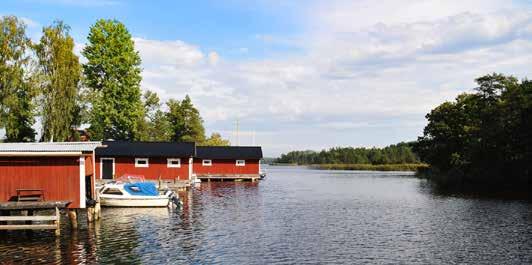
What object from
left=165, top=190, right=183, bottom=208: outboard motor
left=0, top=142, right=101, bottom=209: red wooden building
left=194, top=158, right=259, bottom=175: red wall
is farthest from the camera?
left=194, top=158, right=259, bottom=175: red wall

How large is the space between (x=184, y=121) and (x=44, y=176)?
80396 millimetres

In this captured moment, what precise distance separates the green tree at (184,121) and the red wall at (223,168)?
1198 inches

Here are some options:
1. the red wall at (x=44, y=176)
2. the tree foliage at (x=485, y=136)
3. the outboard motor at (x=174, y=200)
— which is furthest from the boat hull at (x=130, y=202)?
the tree foliage at (x=485, y=136)

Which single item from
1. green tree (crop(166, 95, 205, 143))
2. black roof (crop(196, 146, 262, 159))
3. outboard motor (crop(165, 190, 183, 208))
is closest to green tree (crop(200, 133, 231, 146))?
green tree (crop(166, 95, 205, 143))

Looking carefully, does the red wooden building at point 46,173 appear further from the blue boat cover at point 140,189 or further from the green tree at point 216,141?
the green tree at point 216,141

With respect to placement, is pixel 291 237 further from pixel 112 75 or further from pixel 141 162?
pixel 112 75

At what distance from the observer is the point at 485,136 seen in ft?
205

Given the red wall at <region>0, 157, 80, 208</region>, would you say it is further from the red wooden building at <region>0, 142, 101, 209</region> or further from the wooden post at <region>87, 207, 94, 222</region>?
the wooden post at <region>87, 207, 94, 222</region>

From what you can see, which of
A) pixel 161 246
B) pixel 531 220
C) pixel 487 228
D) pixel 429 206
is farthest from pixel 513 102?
pixel 161 246

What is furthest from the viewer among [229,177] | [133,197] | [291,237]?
[229,177]

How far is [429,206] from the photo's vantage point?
4250 centimetres

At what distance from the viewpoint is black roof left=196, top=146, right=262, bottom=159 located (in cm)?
7619

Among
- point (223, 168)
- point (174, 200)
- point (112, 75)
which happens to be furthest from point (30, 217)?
point (223, 168)

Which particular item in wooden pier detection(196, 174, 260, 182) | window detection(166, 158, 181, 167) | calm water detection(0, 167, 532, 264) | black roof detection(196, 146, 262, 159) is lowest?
calm water detection(0, 167, 532, 264)
